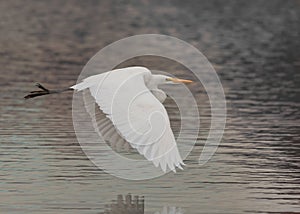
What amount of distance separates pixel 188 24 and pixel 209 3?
13.3m

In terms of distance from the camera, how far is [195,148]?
1465cm

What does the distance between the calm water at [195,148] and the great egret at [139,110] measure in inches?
27.9

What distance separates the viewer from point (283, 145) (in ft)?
49.4

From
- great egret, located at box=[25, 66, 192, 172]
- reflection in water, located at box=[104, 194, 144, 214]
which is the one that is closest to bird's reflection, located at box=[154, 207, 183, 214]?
reflection in water, located at box=[104, 194, 144, 214]

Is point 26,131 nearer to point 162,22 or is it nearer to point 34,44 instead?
point 34,44

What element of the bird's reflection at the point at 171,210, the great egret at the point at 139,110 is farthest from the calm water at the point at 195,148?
the great egret at the point at 139,110

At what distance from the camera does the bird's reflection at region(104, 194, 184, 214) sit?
11000 mm

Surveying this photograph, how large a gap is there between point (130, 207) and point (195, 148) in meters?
3.54

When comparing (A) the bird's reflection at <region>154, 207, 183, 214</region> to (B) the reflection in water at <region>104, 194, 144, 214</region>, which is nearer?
(A) the bird's reflection at <region>154, 207, 183, 214</region>

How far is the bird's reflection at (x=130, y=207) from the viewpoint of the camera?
11.0 meters

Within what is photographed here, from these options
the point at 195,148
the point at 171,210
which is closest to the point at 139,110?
the point at 171,210

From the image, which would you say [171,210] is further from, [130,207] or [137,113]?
[137,113]

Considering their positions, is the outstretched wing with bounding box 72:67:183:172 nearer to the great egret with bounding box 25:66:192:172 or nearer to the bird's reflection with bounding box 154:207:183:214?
the great egret with bounding box 25:66:192:172

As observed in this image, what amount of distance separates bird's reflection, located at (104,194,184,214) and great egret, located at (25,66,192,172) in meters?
0.51
